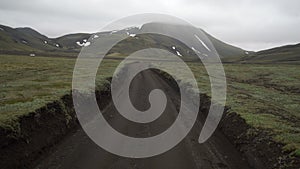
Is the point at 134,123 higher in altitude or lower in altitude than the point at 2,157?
lower

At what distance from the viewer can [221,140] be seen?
58.1 ft

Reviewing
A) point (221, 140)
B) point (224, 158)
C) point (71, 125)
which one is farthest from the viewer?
point (71, 125)

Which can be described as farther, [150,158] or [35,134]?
[35,134]

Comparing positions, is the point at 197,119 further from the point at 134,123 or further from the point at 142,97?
the point at 142,97

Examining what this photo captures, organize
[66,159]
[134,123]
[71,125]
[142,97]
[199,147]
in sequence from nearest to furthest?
[66,159] < [199,147] < [71,125] < [134,123] < [142,97]

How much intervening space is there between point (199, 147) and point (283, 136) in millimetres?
3998

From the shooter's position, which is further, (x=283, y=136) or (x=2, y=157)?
(x=283, y=136)

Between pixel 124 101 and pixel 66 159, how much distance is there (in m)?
16.7

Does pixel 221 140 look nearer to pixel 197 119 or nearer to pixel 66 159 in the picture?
pixel 197 119

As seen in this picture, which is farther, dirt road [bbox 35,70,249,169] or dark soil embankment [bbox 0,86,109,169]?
dirt road [bbox 35,70,249,169]

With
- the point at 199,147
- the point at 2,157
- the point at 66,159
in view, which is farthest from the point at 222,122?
the point at 2,157

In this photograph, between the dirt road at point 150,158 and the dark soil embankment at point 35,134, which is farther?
the dirt road at point 150,158

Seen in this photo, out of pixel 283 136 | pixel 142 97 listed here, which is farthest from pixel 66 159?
pixel 142 97

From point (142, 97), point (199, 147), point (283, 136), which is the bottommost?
point (142, 97)
